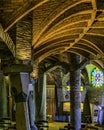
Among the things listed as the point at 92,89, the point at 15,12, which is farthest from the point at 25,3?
the point at 92,89

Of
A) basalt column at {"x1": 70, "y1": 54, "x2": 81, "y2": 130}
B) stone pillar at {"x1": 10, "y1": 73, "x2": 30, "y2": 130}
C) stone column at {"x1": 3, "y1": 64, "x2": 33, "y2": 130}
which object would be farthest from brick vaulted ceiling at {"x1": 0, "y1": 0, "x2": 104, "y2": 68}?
basalt column at {"x1": 70, "y1": 54, "x2": 81, "y2": 130}

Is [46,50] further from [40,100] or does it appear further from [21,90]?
[21,90]

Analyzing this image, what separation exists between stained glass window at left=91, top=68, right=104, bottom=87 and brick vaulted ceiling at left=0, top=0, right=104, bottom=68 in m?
9.05

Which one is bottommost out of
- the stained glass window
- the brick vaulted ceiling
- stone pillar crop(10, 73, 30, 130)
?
stone pillar crop(10, 73, 30, 130)

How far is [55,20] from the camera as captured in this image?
11.0 meters

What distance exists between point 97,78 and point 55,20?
554 inches

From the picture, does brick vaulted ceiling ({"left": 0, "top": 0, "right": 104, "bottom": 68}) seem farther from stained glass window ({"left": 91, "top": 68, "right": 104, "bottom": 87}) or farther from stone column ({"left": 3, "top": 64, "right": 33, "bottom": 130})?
stained glass window ({"left": 91, "top": 68, "right": 104, "bottom": 87})

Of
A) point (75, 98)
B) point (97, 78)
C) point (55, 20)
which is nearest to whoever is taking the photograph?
point (55, 20)

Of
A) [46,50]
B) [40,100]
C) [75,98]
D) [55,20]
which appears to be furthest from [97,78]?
[55,20]

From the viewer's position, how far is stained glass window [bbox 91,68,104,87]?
24.1 meters

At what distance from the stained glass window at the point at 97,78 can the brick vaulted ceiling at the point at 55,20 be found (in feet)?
29.7

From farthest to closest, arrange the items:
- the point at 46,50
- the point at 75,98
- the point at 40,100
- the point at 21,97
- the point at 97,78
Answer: the point at 97,78 < the point at 40,100 < the point at 75,98 < the point at 46,50 < the point at 21,97

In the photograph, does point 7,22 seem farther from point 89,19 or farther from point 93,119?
point 93,119

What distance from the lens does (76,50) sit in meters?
17.4
